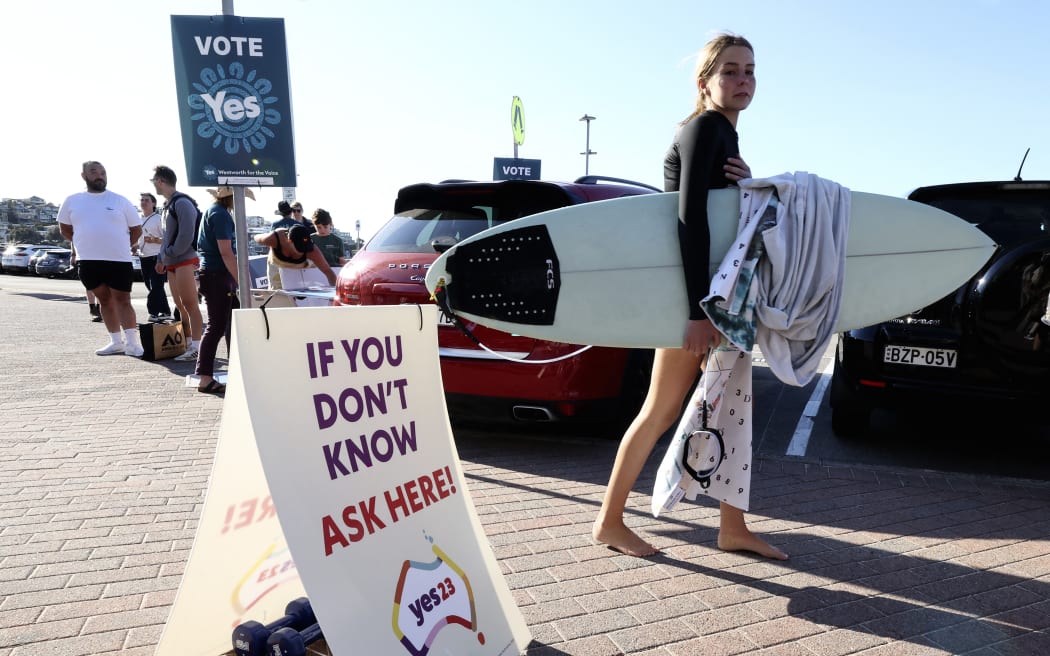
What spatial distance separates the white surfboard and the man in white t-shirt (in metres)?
5.97

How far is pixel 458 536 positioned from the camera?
7.07 ft

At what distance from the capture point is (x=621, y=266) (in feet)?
9.30

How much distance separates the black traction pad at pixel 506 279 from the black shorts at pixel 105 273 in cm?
601

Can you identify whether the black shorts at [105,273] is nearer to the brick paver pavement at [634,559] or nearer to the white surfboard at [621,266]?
the brick paver pavement at [634,559]

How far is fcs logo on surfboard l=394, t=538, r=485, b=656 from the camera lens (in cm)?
188

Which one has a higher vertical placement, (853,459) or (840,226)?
(840,226)

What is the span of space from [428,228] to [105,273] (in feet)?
16.8

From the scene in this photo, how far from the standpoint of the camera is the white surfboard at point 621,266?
281 cm

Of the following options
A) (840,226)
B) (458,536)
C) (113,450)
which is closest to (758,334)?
(840,226)

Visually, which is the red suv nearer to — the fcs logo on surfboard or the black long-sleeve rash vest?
the black long-sleeve rash vest

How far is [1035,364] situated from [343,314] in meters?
3.68

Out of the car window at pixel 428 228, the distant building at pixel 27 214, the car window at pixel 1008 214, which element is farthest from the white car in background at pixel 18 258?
the distant building at pixel 27 214

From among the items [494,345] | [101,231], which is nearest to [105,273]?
[101,231]

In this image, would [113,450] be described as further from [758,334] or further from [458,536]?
[758,334]
